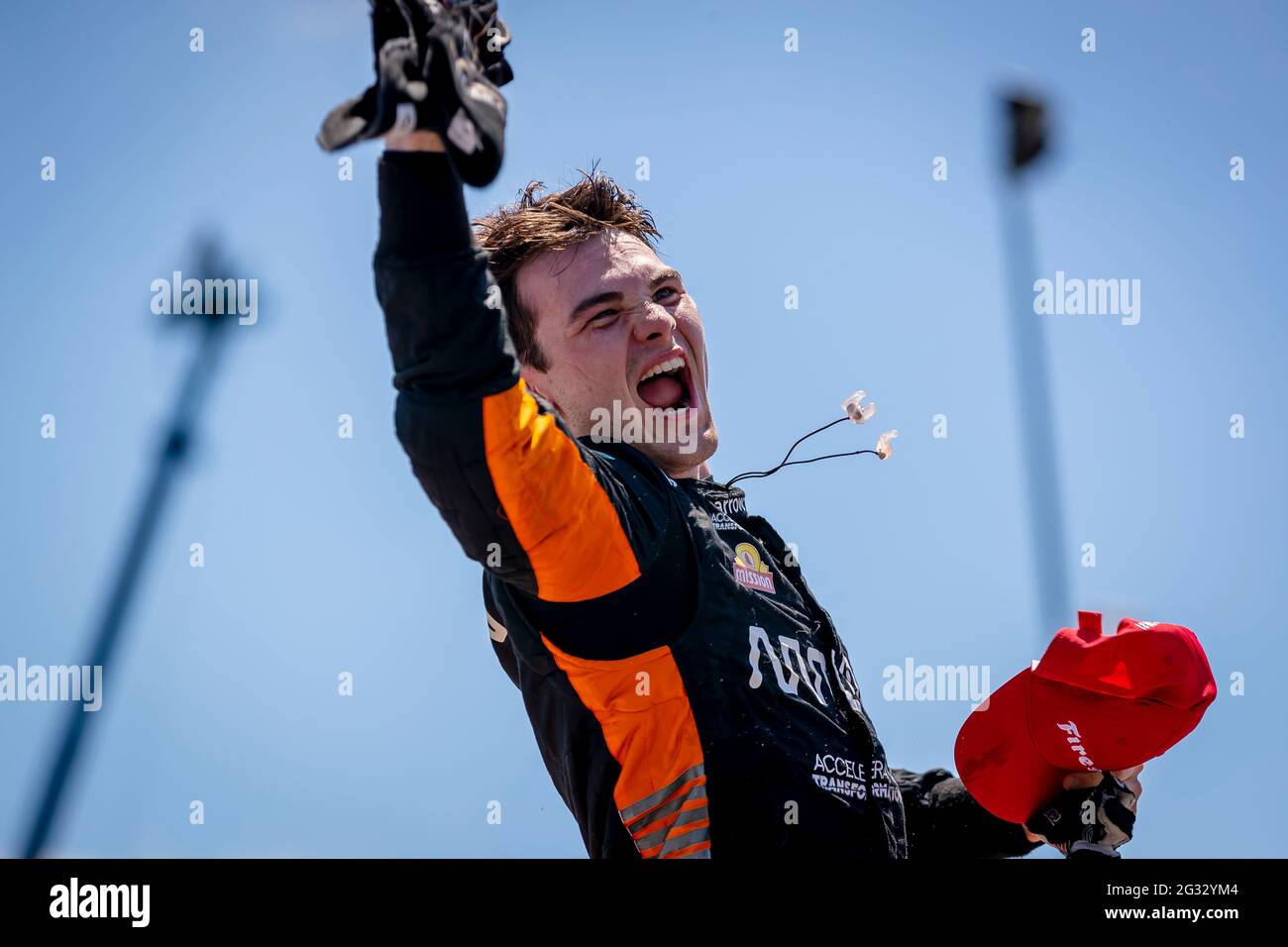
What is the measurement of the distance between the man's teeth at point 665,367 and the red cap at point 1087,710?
56.8 inches

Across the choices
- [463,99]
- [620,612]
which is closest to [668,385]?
[620,612]

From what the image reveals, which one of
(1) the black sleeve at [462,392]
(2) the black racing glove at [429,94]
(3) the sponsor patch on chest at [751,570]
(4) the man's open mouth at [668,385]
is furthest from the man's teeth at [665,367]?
(2) the black racing glove at [429,94]

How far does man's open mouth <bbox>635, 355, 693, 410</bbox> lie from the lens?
14.5 feet

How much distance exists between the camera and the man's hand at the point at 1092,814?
399 cm

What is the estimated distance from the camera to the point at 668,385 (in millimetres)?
4461

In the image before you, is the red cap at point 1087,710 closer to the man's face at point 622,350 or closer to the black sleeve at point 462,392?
the man's face at point 622,350

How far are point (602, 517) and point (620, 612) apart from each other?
275mm

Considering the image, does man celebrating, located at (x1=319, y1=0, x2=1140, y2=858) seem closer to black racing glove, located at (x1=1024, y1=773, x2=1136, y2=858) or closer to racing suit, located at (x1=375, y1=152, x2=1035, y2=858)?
racing suit, located at (x1=375, y1=152, x2=1035, y2=858)

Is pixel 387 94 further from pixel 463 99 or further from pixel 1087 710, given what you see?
pixel 1087 710

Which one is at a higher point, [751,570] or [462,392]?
[462,392]

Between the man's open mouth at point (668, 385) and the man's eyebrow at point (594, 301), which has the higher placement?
the man's eyebrow at point (594, 301)

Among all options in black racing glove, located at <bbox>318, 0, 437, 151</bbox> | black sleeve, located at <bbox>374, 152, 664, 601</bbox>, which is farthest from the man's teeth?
black racing glove, located at <bbox>318, 0, 437, 151</bbox>
